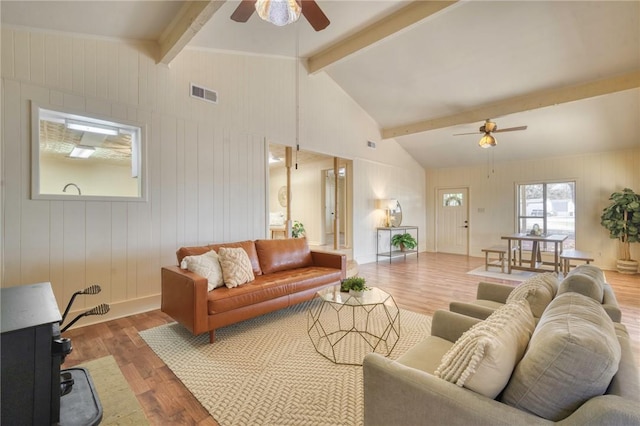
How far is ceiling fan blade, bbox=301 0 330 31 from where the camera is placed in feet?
7.65

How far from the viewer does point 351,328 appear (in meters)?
2.98

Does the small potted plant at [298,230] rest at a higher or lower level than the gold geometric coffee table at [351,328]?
higher

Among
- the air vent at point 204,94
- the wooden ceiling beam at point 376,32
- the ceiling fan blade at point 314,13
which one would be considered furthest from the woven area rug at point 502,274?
the air vent at point 204,94

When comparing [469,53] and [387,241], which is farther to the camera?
[387,241]

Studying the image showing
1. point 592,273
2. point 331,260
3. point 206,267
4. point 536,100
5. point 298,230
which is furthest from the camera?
point 298,230

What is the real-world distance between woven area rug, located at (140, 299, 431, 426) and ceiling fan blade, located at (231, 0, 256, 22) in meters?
2.89

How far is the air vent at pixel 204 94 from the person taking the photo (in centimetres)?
394

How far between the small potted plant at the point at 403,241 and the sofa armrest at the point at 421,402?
6.34m

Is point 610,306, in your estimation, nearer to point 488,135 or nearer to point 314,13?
point 314,13

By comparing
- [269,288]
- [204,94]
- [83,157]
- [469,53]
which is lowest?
[269,288]

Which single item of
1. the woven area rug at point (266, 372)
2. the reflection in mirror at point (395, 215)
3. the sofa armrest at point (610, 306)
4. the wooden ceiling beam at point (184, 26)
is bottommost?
the woven area rug at point (266, 372)

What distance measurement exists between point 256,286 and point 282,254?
93 centimetres

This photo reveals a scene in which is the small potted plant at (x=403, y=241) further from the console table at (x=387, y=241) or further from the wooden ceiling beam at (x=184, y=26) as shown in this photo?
the wooden ceiling beam at (x=184, y=26)

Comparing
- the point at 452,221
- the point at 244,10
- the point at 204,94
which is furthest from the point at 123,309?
the point at 452,221
